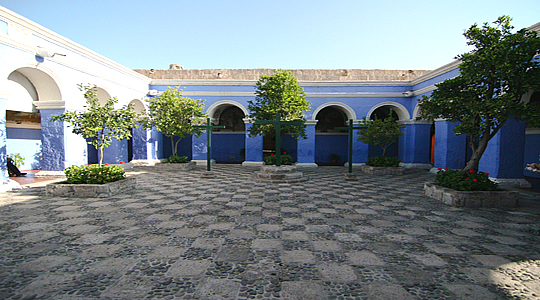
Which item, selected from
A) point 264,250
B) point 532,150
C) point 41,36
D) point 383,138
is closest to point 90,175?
point 41,36

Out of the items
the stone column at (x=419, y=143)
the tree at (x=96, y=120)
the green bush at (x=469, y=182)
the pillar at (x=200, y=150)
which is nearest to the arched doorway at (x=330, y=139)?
the stone column at (x=419, y=143)

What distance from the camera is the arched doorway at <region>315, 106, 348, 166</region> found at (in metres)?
18.2

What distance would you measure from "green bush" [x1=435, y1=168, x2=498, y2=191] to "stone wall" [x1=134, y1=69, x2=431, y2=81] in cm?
1058

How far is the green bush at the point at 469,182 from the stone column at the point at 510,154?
3.24 meters

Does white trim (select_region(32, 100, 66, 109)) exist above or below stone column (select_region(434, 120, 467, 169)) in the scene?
above

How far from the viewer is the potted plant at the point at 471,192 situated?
18.8 feet

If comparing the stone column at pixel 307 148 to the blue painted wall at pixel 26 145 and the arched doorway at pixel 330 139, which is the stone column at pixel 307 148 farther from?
the blue painted wall at pixel 26 145

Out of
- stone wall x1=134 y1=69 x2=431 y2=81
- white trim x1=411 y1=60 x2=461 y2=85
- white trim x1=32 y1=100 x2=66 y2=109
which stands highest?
stone wall x1=134 y1=69 x2=431 y2=81

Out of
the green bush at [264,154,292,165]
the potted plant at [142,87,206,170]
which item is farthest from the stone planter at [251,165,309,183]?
the potted plant at [142,87,206,170]

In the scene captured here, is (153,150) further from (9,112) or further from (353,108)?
(353,108)

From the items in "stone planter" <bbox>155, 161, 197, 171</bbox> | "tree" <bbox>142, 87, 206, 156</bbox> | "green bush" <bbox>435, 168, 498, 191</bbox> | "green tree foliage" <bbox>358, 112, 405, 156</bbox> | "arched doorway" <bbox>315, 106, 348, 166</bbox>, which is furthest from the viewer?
"arched doorway" <bbox>315, 106, 348, 166</bbox>

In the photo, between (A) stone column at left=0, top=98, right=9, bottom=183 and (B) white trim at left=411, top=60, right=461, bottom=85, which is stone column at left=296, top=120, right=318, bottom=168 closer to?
(B) white trim at left=411, top=60, right=461, bottom=85

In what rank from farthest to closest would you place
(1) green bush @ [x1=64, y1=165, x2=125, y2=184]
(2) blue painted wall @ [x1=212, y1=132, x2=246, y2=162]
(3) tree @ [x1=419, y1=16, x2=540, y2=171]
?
1. (2) blue painted wall @ [x1=212, y1=132, x2=246, y2=162]
2. (1) green bush @ [x1=64, y1=165, x2=125, y2=184]
3. (3) tree @ [x1=419, y1=16, x2=540, y2=171]

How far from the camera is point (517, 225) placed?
442cm
